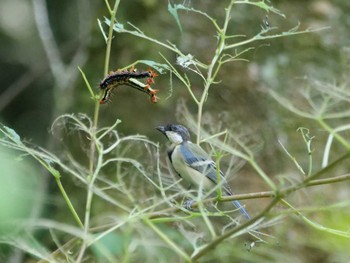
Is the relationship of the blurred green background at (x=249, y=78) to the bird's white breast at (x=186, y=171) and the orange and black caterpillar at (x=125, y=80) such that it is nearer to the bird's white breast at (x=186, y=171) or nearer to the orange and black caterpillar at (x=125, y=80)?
the bird's white breast at (x=186, y=171)

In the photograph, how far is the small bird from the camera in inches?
53.4

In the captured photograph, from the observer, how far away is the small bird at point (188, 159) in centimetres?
136

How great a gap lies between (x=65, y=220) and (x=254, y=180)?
0.66 meters

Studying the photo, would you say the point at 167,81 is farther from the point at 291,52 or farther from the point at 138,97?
the point at 291,52

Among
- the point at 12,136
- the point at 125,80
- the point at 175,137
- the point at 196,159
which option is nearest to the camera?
the point at 12,136

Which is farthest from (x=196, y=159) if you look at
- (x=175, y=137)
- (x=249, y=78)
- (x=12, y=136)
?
(x=249, y=78)

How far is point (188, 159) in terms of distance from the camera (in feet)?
4.93

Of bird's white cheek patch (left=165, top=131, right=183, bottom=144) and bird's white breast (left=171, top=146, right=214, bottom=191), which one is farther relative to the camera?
bird's white cheek patch (left=165, top=131, right=183, bottom=144)

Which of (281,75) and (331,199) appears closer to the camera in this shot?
(331,199)

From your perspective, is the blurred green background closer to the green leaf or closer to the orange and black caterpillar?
the orange and black caterpillar

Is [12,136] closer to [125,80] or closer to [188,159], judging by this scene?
[125,80]

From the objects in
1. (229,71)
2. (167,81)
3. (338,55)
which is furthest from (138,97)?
(338,55)

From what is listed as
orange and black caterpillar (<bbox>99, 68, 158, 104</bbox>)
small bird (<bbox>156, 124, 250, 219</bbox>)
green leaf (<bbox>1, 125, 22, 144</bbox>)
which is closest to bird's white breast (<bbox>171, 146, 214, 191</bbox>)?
small bird (<bbox>156, 124, 250, 219</bbox>)

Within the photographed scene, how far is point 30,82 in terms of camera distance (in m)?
3.72
